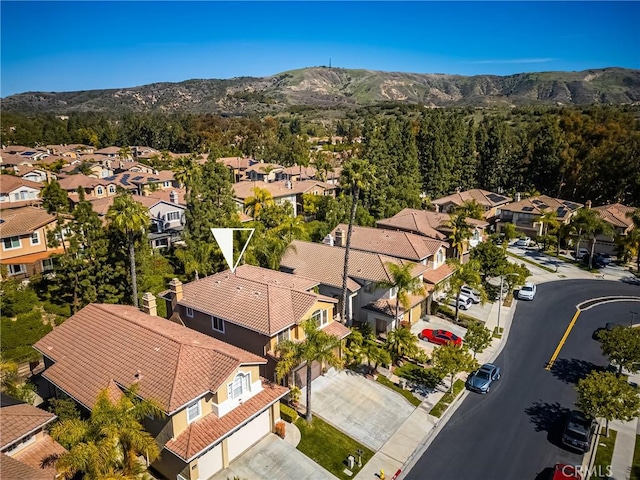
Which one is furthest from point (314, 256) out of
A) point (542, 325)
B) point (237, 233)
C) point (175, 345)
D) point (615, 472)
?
point (615, 472)

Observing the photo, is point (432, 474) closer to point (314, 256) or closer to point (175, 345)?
point (175, 345)

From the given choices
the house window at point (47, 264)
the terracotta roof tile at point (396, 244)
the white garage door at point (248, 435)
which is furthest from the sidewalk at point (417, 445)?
the house window at point (47, 264)

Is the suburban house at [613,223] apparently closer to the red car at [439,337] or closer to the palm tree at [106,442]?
the red car at [439,337]

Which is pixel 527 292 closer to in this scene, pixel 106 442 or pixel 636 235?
pixel 636 235

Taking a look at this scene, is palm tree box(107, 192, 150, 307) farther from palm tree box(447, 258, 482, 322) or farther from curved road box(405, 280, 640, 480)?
palm tree box(447, 258, 482, 322)

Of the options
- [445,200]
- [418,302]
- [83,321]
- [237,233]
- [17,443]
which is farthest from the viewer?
[445,200]

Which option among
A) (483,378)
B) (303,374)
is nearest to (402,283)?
(483,378)
